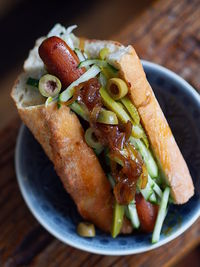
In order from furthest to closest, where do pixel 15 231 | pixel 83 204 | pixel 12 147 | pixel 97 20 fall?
pixel 97 20 < pixel 12 147 < pixel 15 231 < pixel 83 204

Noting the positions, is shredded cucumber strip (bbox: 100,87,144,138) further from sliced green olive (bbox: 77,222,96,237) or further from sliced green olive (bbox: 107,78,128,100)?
sliced green olive (bbox: 77,222,96,237)

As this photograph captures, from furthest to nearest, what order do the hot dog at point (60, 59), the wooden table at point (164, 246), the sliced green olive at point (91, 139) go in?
the wooden table at point (164, 246), the sliced green olive at point (91, 139), the hot dog at point (60, 59)

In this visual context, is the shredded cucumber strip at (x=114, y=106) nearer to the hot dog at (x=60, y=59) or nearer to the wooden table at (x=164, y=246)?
the hot dog at (x=60, y=59)

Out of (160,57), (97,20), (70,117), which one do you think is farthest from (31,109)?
(97,20)


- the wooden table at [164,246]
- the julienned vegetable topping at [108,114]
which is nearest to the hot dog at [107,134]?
the julienned vegetable topping at [108,114]

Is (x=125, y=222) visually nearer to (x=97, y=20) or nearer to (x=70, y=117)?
(x=70, y=117)
